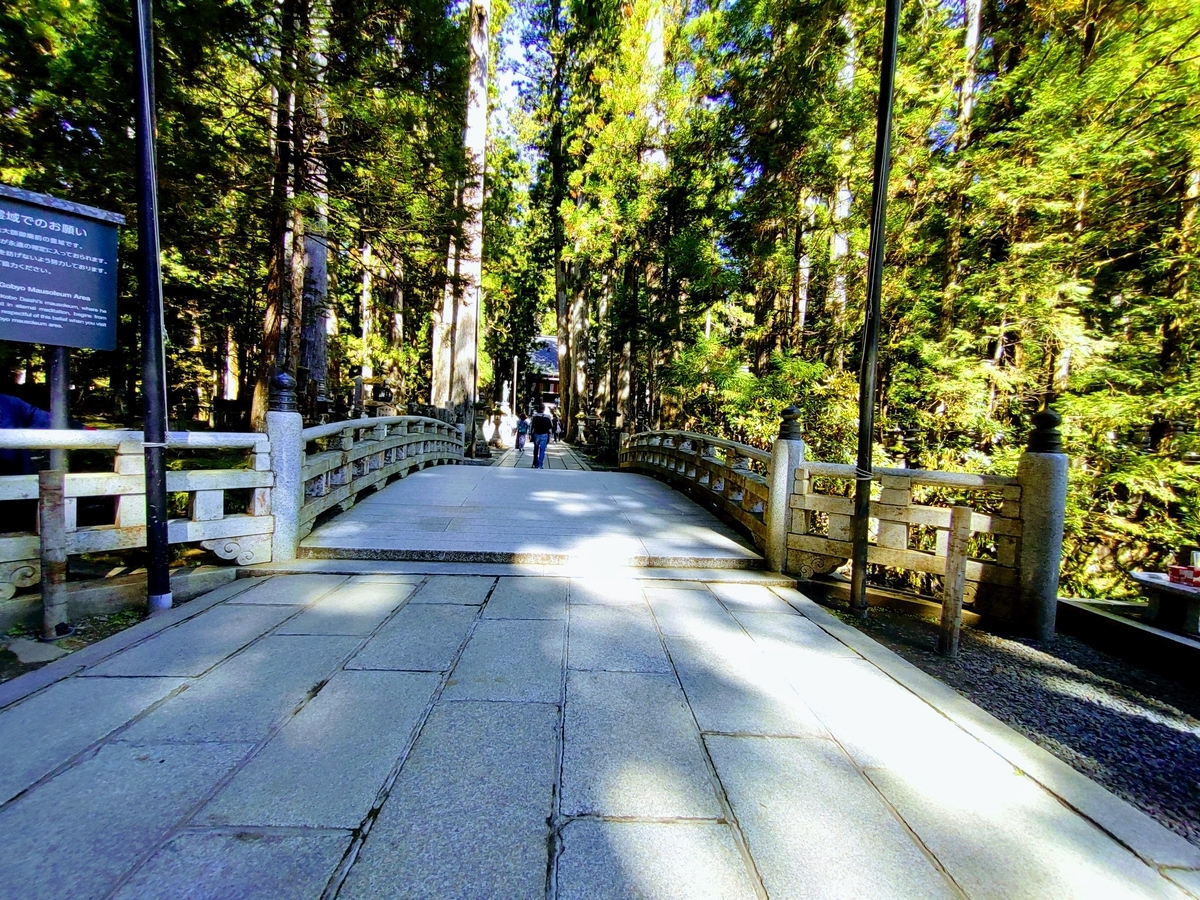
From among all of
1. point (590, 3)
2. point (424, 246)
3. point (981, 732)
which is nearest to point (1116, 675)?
point (981, 732)

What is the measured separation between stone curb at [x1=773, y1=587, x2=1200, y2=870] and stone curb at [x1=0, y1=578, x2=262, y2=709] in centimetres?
431

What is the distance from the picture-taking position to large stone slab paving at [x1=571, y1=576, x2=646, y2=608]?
3.77m

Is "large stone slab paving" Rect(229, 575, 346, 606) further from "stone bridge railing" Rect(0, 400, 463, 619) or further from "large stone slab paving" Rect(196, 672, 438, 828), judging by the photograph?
"large stone slab paving" Rect(196, 672, 438, 828)

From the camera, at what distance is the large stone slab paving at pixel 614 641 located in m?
2.83

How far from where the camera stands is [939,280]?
25.6ft

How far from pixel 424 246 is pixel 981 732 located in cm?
757

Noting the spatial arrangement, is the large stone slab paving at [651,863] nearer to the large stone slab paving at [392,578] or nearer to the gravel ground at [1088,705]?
the gravel ground at [1088,705]

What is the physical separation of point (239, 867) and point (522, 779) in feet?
2.83

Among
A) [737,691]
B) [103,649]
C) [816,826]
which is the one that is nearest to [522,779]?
[816,826]

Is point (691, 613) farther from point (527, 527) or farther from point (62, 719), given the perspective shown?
point (62, 719)

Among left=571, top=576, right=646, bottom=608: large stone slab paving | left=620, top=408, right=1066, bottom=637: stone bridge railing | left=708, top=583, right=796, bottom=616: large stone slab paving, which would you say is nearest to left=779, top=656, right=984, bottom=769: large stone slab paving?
left=708, top=583, right=796, bottom=616: large stone slab paving

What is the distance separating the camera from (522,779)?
6.20 ft

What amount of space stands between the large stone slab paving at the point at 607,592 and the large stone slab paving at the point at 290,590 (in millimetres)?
1849

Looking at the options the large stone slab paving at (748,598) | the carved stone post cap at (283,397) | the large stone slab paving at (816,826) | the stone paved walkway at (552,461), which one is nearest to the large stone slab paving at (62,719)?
the carved stone post cap at (283,397)
